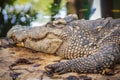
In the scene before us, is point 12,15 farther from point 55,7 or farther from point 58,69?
point 58,69

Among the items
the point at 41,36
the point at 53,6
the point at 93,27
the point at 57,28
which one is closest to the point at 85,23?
the point at 93,27

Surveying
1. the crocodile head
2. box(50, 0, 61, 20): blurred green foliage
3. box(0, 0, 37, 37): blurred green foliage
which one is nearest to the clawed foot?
the crocodile head

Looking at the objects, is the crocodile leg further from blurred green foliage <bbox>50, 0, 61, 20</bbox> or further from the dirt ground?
blurred green foliage <bbox>50, 0, 61, 20</bbox>

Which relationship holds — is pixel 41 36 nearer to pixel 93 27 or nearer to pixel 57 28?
pixel 57 28

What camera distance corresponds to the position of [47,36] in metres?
3.20

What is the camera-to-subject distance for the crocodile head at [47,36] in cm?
314

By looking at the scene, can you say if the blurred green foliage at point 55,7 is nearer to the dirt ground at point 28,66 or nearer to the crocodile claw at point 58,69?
the dirt ground at point 28,66

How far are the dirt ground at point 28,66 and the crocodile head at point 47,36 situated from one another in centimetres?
9

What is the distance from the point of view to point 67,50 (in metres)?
3.01

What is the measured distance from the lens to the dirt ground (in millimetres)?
2324

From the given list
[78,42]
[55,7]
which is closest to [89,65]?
[78,42]

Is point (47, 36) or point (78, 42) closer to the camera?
point (78, 42)

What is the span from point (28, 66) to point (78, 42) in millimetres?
627

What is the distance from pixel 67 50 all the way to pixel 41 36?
398 millimetres
